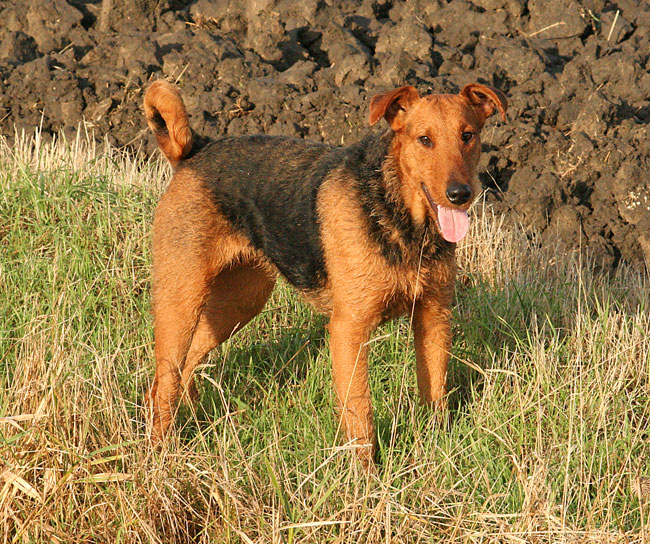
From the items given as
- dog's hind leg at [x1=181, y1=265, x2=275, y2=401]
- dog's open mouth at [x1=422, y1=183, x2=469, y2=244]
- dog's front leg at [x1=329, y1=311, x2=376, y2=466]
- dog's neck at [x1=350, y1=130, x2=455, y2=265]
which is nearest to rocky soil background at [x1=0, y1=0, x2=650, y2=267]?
dog's hind leg at [x1=181, y1=265, x2=275, y2=401]

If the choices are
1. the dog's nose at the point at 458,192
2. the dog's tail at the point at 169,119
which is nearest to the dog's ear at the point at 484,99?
the dog's nose at the point at 458,192

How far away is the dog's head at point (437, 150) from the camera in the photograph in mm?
3902

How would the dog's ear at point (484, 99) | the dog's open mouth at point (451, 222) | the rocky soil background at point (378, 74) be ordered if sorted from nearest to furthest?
the dog's open mouth at point (451, 222)
the dog's ear at point (484, 99)
the rocky soil background at point (378, 74)

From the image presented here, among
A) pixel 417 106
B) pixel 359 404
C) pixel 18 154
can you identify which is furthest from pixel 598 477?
pixel 18 154

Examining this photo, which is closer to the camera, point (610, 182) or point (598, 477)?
point (598, 477)

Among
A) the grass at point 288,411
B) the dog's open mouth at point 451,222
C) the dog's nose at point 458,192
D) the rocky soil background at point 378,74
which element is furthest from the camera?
the rocky soil background at point 378,74

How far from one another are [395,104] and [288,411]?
5.78 feet

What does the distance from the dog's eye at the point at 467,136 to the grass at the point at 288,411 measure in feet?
3.47

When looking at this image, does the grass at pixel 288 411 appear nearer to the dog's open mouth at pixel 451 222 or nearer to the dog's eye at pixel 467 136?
the dog's open mouth at pixel 451 222

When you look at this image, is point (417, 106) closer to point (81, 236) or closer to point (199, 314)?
point (199, 314)

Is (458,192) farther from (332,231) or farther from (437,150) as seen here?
(332,231)

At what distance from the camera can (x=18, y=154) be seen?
262 inches

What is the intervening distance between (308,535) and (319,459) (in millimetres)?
759

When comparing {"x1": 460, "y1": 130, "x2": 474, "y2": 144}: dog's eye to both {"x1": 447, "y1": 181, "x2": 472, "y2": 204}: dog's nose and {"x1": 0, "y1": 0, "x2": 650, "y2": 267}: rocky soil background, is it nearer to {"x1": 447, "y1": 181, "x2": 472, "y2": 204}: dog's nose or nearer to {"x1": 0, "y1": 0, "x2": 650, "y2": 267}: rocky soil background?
{"x1": 447, "y1": 181, "x2": 472, "y2": 204}: dog's nose
